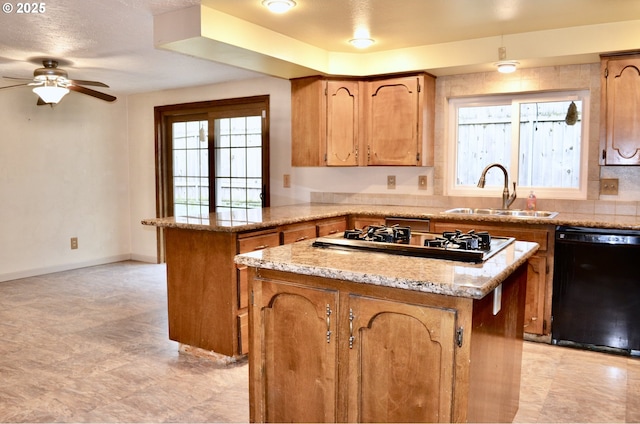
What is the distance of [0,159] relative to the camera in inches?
208

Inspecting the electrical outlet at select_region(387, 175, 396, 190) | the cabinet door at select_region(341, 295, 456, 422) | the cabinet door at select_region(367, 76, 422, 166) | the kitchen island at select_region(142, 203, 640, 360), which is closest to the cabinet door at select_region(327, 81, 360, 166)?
the cabinet door at select_region(367, 76, 422, 166)

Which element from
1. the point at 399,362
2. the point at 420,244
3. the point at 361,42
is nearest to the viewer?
the point at 399,362

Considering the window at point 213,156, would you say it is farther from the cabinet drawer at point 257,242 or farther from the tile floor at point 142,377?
the cabinet drawer at point 257,242

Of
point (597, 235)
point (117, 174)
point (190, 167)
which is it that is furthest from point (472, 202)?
point (117, 174)

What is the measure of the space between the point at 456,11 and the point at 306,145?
1.73 m

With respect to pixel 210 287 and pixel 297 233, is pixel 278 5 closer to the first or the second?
pixel 297 233

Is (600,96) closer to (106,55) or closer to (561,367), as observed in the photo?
(561,367)

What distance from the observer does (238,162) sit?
573cm

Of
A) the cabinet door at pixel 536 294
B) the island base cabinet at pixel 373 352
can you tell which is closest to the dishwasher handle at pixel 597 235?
the cabinet door at pixel 536 294

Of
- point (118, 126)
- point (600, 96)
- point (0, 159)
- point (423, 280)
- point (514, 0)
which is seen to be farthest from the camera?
point (118, 126)

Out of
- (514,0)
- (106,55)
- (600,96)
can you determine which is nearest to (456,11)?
(514,0)

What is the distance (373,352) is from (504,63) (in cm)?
288

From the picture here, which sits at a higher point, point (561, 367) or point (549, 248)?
point (549, 248)

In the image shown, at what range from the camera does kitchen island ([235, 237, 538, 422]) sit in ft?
5.40
